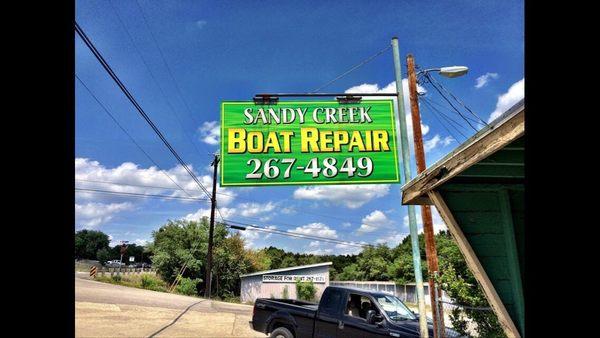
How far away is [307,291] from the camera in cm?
3866

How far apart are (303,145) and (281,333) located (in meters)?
5.85

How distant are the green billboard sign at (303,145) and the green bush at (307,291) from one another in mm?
33228

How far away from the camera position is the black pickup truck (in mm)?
Result: 8948

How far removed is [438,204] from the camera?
4.90 m

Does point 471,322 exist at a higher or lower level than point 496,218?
lower

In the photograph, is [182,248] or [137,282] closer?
[137,282]

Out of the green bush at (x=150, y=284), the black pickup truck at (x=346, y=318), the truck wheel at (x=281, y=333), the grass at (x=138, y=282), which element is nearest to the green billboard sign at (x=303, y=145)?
the black pickup truck at (x=346, y=318)

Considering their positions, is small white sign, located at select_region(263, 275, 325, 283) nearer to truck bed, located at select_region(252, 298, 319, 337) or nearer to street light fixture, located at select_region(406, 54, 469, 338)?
truck bed, located at select_region(252, 298, 319, 337)

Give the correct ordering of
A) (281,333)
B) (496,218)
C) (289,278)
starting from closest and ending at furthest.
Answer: (496,218) → (281,333) → (289,278)

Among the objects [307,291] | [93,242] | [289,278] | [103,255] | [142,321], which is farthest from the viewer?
[93,242]

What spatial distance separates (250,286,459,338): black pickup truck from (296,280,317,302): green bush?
28.0 metres

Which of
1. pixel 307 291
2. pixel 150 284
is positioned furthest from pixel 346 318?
pixel 150 284

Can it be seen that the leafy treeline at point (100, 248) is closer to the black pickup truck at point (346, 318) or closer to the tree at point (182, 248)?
the tree at point (182, 248)

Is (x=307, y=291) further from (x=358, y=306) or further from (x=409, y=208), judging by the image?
(x=409, y=208)
